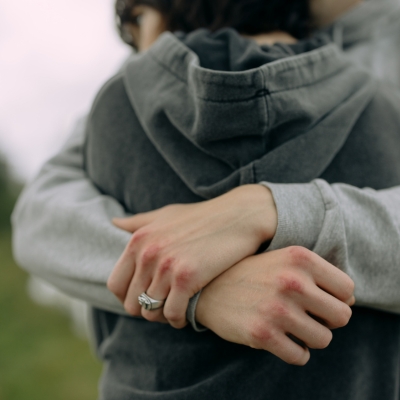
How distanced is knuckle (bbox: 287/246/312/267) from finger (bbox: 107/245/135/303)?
288 mm

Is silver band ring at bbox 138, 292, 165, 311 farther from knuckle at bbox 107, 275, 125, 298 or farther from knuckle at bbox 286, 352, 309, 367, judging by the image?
knuckle at bbox 286, 352, 309, 367

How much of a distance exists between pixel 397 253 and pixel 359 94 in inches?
14.2

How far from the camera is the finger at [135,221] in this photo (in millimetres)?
816

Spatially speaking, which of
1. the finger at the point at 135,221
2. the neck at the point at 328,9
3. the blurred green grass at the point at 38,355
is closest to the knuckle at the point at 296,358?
the finger at the point at 135,221

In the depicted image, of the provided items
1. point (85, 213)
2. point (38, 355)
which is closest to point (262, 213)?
point (85, 213)

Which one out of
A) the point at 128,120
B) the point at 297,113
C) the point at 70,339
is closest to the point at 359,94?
the point at 297,113

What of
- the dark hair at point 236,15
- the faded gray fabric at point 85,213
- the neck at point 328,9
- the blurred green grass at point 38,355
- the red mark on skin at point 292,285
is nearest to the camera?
the red mark on skin at point 292,285

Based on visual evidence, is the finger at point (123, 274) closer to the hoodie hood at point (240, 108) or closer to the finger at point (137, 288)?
the finger at point (137, 288)

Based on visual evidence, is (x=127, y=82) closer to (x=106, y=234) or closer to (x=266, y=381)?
(x=106, y=234)

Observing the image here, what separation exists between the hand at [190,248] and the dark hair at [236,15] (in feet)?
1.70

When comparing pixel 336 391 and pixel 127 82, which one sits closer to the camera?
pixel 336 391

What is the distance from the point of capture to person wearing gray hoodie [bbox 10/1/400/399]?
71cm

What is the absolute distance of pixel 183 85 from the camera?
821mm

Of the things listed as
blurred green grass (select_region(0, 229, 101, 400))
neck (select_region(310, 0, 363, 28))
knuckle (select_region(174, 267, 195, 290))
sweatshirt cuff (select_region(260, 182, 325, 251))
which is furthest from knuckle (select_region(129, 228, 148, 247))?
blurred green grass (select_region(0, 229, 101, 400))
